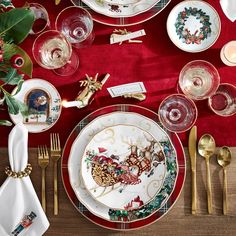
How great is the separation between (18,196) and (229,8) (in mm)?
890

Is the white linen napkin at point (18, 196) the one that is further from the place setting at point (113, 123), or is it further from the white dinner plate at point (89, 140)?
the white dinner plate at point (89, 140)

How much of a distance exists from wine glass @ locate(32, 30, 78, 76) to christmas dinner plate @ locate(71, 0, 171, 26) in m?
0.12

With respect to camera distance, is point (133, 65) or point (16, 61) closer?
point (16, 61)

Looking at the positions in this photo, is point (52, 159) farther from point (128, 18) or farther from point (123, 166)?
point (128, 18)

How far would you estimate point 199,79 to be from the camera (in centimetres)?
147

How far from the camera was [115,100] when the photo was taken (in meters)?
1.47

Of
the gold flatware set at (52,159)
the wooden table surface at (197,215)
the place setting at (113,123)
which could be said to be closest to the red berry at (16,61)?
the place setting at (113,123)

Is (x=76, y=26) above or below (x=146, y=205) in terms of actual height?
above

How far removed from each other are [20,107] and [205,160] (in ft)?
1.95

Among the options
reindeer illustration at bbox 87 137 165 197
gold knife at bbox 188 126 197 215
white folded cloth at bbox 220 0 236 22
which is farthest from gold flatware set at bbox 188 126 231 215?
white folded cloth at bbox 220 0 236 22

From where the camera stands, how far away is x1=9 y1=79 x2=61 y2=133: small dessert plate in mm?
1468

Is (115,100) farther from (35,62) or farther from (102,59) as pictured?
(35,62)

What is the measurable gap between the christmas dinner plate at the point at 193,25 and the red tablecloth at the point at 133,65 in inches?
0.8

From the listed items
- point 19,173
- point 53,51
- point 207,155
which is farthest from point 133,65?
point 19,173
